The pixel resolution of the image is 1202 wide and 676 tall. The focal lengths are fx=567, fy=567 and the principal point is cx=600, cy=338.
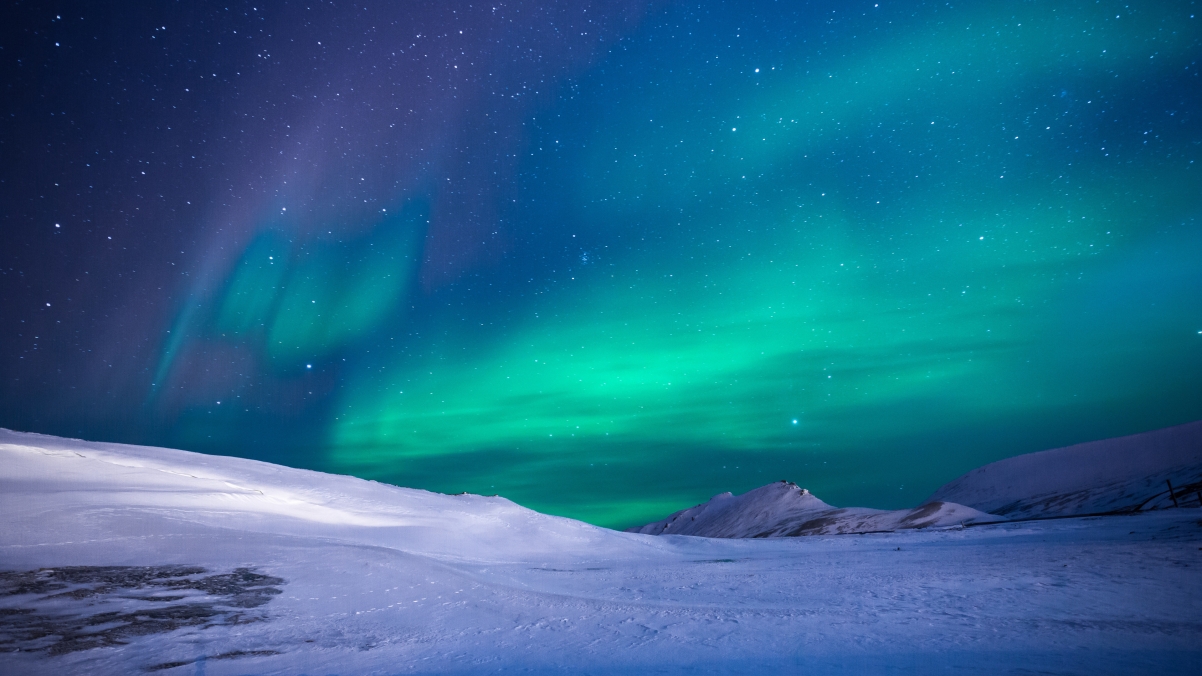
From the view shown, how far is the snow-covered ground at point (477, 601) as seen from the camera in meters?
4.74

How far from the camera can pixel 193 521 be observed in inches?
373

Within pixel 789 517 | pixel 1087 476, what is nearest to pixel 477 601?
pixel 789 517

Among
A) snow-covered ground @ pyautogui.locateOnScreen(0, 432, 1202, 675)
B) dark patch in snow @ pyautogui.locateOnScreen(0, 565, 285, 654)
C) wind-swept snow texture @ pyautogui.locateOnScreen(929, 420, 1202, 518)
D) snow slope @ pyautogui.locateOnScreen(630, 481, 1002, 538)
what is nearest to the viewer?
snow-covered ground @ pyautogui.locateOnScreen(0, 432, 1202, 675)

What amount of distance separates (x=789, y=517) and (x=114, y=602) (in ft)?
238

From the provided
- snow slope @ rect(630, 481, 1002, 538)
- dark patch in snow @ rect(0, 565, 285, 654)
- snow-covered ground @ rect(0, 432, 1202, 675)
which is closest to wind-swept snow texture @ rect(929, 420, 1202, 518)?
snow slope @ rect(630, 481, 1002, 538)

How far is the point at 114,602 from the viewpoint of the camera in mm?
6023

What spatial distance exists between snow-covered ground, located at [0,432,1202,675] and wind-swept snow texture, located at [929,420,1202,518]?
4961 cm

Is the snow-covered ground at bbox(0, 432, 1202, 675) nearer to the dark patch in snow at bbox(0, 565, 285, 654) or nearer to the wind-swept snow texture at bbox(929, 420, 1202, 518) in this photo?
the dark patch in snow at bbox(0, 565, 285, 654)

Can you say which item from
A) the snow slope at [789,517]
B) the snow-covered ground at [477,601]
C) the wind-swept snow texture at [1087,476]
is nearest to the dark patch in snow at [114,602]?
the snow-covered ground at [477,601]

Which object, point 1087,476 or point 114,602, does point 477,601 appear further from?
point 1087,476

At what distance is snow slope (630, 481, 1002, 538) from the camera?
1762 inches

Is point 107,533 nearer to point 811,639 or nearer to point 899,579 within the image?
point 811,639

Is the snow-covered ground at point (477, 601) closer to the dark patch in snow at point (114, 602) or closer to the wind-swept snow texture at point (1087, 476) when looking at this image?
the dark patch in snow at point (114, 602)

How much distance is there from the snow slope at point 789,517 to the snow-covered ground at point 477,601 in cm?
3616
